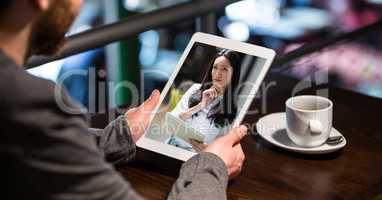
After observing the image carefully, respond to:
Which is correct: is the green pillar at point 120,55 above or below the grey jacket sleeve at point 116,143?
below

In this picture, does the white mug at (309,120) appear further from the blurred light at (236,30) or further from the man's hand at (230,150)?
the blurred light at (236,30)

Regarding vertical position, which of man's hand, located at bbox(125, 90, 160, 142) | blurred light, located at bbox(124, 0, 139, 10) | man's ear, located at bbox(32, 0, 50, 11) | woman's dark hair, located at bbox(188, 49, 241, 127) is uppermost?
man's ear, located at bbox(32, 0, 50, 11)

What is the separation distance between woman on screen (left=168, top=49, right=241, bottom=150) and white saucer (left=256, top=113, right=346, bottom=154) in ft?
0.39

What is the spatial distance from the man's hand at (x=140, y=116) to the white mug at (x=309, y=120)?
238 millimetres

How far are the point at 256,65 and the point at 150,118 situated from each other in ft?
0.69

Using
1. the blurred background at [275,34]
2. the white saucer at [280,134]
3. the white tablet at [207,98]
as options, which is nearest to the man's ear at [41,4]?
the white tablet at [207,98]

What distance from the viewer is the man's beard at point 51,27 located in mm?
633

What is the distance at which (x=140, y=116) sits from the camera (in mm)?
1085

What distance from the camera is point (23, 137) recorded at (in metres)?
0.60

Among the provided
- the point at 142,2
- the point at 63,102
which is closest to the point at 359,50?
the point at 142,2

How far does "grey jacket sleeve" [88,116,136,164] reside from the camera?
103cm

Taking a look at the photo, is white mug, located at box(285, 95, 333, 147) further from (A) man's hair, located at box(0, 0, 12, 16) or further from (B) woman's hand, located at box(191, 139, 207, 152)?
(A) man's hair, located at box(0, 0, 12, 16)

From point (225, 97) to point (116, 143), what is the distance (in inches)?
7.9

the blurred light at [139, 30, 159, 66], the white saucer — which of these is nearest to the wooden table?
the white saucer
